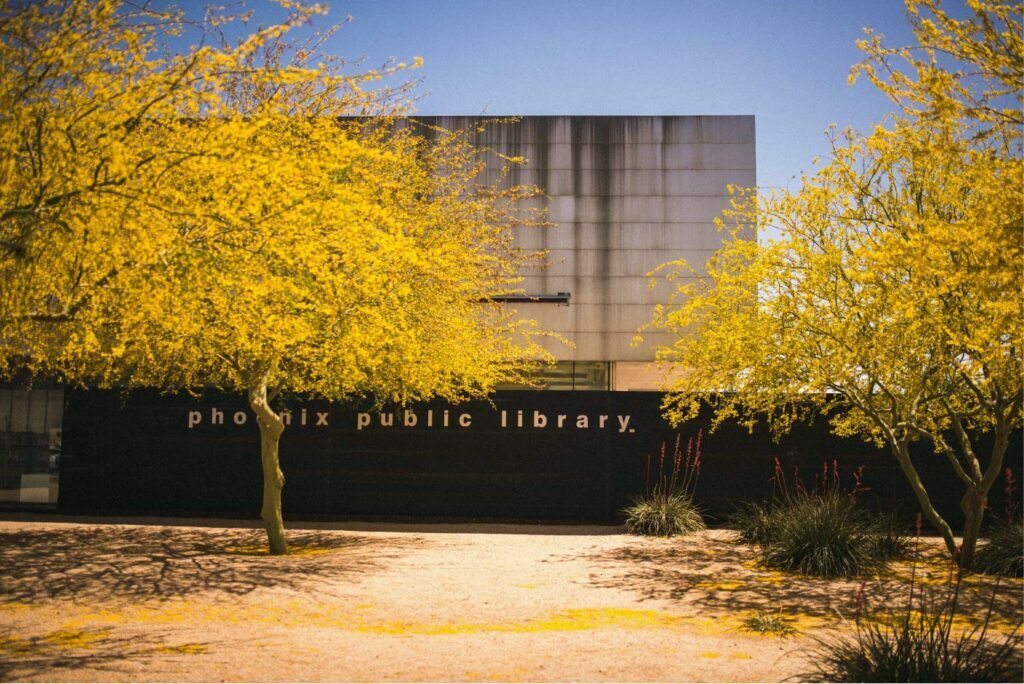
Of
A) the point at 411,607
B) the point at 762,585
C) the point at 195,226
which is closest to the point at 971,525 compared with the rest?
the point at 762,585

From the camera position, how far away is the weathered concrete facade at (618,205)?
2920cm

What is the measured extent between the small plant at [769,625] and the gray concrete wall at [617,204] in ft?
66.5

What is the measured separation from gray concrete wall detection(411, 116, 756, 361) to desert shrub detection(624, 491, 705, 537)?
1294 centimetres

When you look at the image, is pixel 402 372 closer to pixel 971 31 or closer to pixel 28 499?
pixel 971 31

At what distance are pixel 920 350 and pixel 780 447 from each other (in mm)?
6596

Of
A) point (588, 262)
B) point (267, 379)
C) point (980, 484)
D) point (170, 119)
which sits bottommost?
point (980, 484)

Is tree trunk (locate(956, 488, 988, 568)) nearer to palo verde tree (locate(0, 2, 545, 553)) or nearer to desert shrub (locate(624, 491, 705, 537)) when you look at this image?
desert shrub (locate(624, 491, 705, 537))

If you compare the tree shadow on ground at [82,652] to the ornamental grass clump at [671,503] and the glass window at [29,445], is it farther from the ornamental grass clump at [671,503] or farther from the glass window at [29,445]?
the glass window at [29,445]

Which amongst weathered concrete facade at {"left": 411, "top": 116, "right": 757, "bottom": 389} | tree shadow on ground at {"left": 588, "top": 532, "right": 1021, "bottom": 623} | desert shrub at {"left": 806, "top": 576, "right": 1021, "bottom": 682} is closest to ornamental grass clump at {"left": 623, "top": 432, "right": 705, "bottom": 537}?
tree shadow on ground at {"left": 588, "top": 532, "right": 1021, "bottom": 623}

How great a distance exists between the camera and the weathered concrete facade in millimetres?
29203

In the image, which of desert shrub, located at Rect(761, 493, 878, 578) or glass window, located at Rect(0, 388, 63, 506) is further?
glass window, located at Rect(0, 388, 63, 506)

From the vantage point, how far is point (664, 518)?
1602cm

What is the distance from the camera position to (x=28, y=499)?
18.2 m

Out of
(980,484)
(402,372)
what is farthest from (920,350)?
(402,372)
